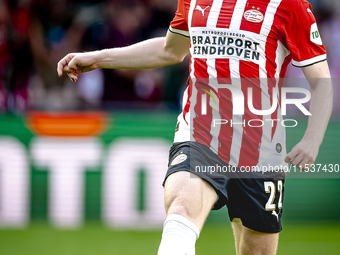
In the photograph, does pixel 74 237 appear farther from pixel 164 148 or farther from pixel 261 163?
pixel 261 163

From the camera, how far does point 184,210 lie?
256cm

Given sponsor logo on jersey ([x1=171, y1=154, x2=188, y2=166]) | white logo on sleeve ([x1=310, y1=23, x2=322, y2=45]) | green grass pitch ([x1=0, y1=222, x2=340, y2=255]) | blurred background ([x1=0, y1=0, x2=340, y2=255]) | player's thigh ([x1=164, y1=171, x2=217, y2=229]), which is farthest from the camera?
blurred background ([x1=0, y1=0, x2=340, y2=255])

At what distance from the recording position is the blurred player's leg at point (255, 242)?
3.28m

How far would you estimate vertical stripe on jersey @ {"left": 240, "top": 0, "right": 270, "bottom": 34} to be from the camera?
297 cm

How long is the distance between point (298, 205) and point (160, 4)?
3.44 metres

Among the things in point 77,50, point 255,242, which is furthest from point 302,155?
point 77,50

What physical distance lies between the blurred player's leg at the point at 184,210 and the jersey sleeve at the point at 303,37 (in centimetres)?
94

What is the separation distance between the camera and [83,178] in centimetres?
642

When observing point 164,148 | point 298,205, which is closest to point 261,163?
point 164,148

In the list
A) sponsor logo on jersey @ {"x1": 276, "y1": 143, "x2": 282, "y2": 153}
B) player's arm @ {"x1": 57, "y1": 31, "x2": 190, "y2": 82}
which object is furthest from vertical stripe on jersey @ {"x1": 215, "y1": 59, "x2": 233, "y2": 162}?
player's arm @ {"x1": 57, "y1": 31, "x2": 190, "y2": 82}

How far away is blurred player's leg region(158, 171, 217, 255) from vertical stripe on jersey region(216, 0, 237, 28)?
0.91 meters

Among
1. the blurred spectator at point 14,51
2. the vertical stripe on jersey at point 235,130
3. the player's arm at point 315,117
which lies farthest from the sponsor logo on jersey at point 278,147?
the blurred spectator at point 14,51

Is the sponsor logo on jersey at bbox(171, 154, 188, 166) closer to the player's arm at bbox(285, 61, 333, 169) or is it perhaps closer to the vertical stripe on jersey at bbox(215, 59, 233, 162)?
the vertical stripe on jersey at bbox(215, 59, 233, 162)

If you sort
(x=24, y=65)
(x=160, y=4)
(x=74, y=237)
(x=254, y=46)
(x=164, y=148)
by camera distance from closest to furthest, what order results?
(x=254, y=46), (x=74, y=237), (x=164, y=148), (x=24, y=65), (x=160, y=4)
